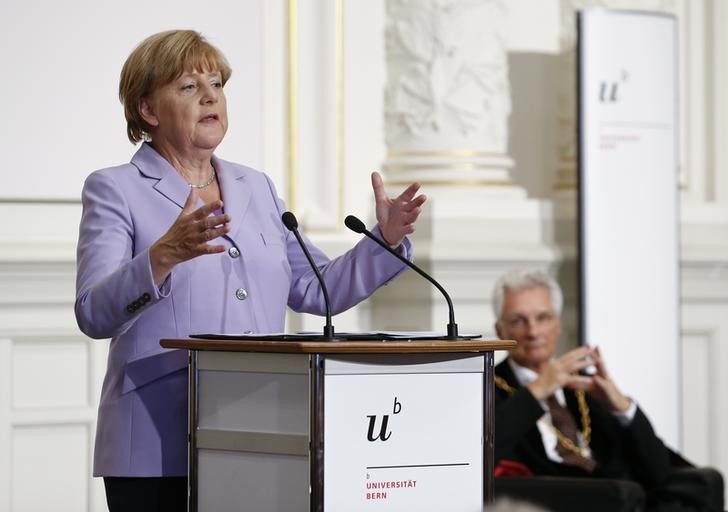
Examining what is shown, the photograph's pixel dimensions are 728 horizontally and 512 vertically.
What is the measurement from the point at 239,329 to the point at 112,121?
2958 millimetres

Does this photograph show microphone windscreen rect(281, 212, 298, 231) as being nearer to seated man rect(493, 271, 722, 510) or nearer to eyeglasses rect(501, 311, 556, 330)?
seated man rect(493, 271, 722, 510)

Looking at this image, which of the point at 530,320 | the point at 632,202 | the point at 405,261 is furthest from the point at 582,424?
the point at 405,261

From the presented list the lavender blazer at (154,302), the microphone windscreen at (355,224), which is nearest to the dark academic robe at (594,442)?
the lavender blazer at (154,302)

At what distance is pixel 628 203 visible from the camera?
5945mm

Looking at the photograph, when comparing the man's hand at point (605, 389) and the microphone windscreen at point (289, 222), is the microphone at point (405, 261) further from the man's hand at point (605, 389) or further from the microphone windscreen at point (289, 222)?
the man's hand at point (605, 389)

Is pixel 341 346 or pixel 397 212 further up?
pixel 397 212

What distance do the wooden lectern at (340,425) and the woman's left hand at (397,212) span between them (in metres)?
0.35

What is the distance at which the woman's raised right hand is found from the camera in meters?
2.23

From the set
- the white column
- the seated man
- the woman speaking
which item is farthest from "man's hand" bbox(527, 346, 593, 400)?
the woman speaking

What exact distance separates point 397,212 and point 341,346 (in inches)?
19.9

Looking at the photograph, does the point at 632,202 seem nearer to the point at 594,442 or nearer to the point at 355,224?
the point at 594,442

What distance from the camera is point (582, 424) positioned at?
4703mm

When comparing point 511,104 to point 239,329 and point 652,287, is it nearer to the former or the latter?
point 652,287

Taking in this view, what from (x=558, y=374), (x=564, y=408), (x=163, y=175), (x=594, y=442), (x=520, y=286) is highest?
(x=163, y=175)
